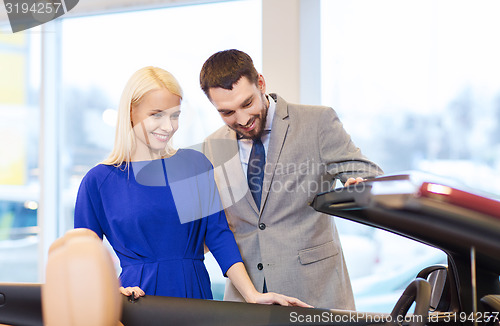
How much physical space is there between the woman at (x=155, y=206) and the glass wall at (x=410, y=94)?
1.97 metres

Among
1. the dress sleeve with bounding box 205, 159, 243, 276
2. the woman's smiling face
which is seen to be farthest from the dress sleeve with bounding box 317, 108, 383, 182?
the woman's smiling face

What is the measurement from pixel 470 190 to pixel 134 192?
3.63 ft

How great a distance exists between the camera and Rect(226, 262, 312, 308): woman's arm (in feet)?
3.95

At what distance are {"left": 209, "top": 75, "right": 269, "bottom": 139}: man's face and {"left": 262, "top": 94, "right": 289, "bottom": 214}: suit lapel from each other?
0.06 metres

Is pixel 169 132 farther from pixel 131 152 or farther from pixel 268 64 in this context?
pixel 268 64

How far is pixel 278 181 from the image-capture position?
169 centimetres

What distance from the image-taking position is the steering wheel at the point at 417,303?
2.38ft

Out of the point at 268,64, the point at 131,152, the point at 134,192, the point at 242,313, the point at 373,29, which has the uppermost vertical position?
the point at 373,29

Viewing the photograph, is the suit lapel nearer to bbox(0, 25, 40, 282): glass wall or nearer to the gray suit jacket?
the gray suit jacket

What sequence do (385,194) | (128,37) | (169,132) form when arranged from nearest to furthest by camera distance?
1. (385,194)
2. (169,132)
3. (128,37)

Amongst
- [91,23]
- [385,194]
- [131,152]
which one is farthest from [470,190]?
[91,23]

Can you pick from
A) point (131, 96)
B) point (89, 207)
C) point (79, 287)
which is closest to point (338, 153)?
point (131, 96)

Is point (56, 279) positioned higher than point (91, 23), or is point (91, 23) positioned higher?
point (91, 23)

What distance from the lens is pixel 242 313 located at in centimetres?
107
